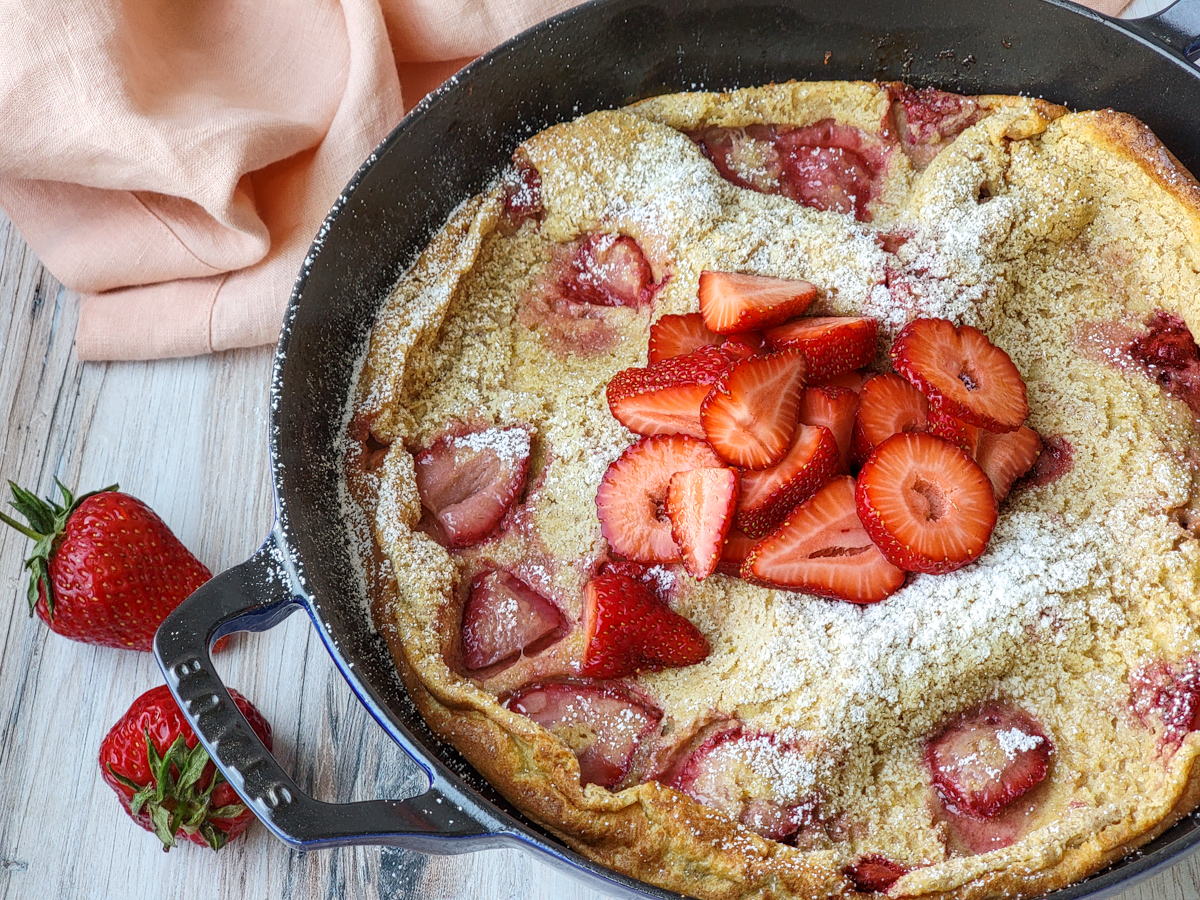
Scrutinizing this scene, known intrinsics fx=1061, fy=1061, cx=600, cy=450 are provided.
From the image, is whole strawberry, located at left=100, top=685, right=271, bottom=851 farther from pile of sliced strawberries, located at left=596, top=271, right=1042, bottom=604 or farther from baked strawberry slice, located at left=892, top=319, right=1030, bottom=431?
baked strawberry slice, located at left=892, top=319, right=1030, bottom=431

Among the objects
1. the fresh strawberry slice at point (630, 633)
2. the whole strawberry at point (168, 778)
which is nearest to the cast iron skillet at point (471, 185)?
the fresh strawberry slice at point (630, 633)

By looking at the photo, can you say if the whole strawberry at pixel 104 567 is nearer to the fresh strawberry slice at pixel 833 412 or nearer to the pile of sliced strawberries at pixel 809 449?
the pile of sliced strawberries at pixel 809 449

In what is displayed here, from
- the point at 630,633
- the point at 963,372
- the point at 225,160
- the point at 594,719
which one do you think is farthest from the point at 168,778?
the point at 963,372

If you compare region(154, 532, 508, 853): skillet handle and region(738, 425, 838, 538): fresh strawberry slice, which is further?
region(738, 425, 838, 538): fresh strawberry slice

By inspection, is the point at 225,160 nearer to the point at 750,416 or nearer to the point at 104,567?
the point at 104,567

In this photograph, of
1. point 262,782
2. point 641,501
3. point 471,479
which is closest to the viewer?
point 262,782

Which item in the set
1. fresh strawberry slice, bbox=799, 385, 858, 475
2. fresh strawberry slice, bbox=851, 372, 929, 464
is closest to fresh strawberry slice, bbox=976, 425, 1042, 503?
fresh strawberry slice, bbox=851, 372, 929, 464
